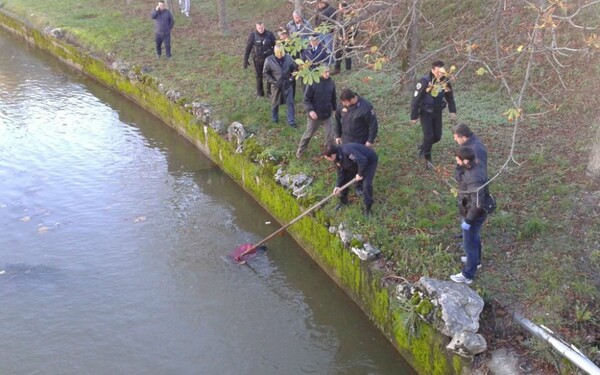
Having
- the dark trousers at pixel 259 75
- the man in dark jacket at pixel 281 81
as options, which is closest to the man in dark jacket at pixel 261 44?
the dark trousers at pixel 259 75

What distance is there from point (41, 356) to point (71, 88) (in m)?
12.5

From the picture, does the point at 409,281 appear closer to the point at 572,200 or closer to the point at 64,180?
the point at 572,200

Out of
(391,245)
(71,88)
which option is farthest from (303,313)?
(71,88)

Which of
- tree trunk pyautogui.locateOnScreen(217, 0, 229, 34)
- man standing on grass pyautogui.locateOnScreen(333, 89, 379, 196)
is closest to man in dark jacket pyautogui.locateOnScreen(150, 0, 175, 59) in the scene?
tree trunk pyautogui.locateOnScreen(217, 0, 229, 34)

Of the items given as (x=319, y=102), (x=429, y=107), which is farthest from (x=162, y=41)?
(x=429, y=107)

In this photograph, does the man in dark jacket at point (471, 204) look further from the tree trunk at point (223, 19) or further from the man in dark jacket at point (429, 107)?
the tree trunk at point (223, 19)

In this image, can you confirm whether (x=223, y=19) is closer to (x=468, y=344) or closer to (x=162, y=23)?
(x=162, y=23)

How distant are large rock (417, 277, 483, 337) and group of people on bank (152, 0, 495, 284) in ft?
1.15

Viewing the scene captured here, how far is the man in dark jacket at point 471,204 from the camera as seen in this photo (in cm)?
685

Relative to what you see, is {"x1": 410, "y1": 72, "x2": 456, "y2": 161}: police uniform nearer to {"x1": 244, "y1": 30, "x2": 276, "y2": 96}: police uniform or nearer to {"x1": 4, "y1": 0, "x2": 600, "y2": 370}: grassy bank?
{"x1": 4, "y1": 0, "x2": 600, "y2": 370}: grassy bank

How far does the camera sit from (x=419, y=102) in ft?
31.2

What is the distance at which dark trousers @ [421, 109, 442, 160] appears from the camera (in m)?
9.62

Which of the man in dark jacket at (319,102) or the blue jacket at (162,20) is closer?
the man in dark jacket at (319,102)

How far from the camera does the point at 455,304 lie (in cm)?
660
